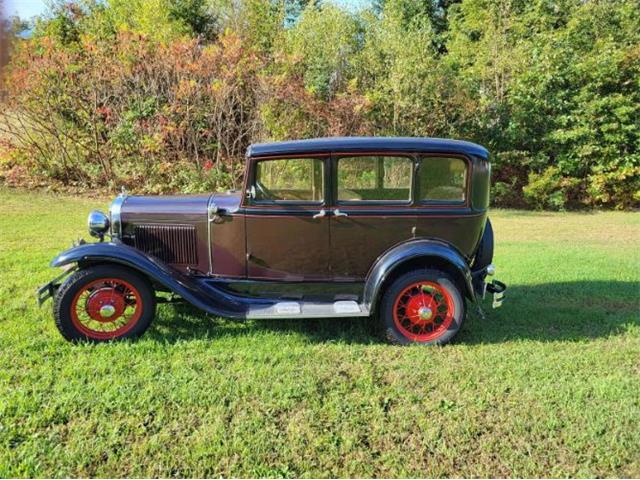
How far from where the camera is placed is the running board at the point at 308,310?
3.80 m

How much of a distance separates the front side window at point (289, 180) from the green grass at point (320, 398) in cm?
112

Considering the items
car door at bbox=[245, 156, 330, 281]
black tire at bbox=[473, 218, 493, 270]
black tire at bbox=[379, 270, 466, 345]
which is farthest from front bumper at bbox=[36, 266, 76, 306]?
black tire at bbox=[473, 218, 493, 270]

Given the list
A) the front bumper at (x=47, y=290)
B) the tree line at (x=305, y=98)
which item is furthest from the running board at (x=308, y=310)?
the tree line at (x=305, y=98)

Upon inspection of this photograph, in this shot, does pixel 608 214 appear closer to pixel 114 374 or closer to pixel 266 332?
pixel 266 332

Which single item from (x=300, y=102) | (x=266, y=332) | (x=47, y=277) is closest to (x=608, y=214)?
(x=300, y=102)

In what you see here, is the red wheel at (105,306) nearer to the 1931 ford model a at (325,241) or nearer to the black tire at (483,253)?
the 1931 ford model a at (325,241)

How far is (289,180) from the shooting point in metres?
3.99

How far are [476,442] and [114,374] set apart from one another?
2267 mm

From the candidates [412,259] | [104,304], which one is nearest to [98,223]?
[104,304]

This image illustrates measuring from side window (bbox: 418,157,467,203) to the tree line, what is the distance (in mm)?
7556

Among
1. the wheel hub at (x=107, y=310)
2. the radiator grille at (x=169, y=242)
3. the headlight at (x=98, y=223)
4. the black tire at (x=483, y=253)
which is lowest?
the wheel hub at (x=107, y=310)

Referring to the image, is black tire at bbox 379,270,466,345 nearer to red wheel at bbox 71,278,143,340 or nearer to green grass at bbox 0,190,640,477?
green grass at bbox 0,190,640,477

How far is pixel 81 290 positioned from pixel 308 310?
170 cm

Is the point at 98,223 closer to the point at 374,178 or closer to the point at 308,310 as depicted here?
the point at 308,310
